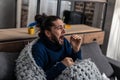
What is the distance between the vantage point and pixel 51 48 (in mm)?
1727

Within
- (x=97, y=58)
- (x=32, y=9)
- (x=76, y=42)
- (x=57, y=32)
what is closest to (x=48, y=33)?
(x=57, y=32)

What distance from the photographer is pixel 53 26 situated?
1.71m

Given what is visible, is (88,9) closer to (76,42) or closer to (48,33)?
(76,42)

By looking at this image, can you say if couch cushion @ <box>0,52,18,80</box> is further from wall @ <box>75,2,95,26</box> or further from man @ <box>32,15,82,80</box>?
wall @ <box>75,2,95,26</box>

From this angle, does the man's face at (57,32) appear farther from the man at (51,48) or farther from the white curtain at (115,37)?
the white curtain at (115,37)

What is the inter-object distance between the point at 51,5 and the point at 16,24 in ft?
1.91

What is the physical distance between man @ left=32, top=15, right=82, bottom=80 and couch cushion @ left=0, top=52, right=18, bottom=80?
0.69 feet

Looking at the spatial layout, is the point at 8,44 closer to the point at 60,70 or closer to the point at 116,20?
the point at 60,70

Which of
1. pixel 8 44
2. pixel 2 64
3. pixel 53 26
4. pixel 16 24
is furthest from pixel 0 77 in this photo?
pixel 16 24

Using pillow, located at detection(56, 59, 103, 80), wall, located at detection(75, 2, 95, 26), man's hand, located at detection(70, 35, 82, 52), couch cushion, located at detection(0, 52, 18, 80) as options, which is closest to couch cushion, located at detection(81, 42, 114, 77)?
man's hand, located at detection(70, 35, 82, 52)

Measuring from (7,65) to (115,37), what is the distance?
6.95 feet

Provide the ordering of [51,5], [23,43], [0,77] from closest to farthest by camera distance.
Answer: [0,77] < [23,43] < [51,5]

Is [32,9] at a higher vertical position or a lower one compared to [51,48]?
higher

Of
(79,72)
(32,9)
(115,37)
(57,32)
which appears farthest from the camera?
(115,37)
